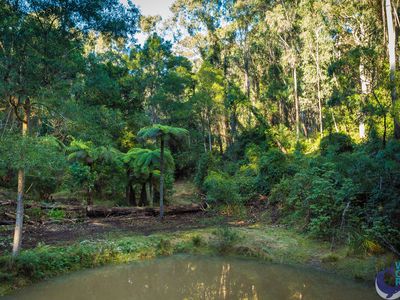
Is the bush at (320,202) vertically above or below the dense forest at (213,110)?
below

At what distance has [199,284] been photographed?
272 inches

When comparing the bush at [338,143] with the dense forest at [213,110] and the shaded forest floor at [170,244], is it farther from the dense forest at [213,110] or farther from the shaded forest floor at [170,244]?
the shaded forest floor at [170,244]

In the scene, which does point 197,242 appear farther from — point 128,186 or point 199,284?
point 128,186

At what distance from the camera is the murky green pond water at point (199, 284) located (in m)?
6.24

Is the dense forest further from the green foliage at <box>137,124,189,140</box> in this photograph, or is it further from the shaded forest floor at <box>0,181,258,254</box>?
the shaded forest floor at <box>0,181,258,254</box>

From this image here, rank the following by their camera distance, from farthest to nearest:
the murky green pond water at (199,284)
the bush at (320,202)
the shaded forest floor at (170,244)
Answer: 1. the bush at (320,202)
2. the shaded forest floor at (170,244)
3. the murky green pond water at (199,284)

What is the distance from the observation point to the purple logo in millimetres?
5840

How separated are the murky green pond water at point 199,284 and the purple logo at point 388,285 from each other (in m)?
0.14

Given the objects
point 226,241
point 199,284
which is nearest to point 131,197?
point 226,241

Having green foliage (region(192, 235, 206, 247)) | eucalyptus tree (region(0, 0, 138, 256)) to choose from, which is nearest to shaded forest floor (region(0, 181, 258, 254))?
green foliage (region(192, 235, 206, 247))

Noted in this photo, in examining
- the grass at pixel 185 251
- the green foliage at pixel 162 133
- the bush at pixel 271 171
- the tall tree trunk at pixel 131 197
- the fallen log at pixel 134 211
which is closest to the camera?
the grass at pixel 185 251

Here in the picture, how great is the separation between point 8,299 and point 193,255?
4370 millimetres

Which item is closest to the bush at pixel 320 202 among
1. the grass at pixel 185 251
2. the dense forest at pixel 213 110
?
the dense forest at pixel 213 110

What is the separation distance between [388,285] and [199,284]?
144 inches
